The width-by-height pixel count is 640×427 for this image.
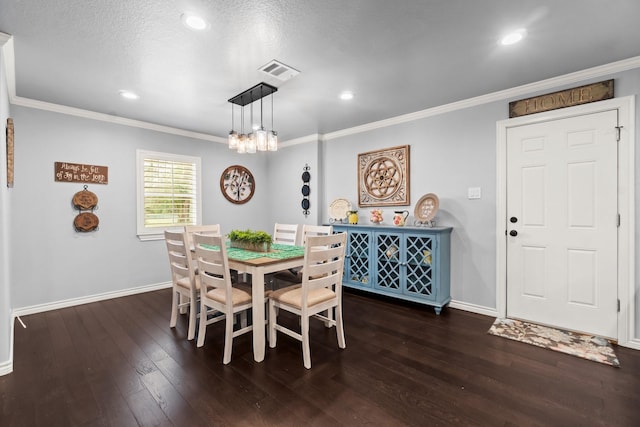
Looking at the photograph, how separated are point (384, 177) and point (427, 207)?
29.9 inches

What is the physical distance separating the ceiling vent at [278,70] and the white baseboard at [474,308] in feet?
9.88

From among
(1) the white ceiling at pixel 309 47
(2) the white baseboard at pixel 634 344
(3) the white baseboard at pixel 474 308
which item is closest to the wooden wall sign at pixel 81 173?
(1) the white ceiling at pixel 309 47

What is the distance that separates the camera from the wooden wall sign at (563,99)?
8.23 feet

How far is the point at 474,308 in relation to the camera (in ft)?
10.6

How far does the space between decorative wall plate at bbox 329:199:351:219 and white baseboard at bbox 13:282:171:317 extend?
2646mm

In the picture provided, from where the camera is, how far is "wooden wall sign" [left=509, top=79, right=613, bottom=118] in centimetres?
251

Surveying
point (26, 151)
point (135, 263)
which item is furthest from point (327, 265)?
point (26, 151)

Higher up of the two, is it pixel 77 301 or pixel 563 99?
pixel 563 99

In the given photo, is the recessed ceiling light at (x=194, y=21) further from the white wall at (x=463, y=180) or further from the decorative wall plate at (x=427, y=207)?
the decorative wall plate at (x=427, y=207)

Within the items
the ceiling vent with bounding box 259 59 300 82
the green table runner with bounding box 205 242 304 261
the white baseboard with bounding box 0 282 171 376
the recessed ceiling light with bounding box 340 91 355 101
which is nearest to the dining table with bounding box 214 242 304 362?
the green table runner with bounding box 205 242 304 261

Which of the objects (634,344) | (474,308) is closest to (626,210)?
(634,344)

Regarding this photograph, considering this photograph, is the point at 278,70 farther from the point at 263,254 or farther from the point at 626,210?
the point at 626,210

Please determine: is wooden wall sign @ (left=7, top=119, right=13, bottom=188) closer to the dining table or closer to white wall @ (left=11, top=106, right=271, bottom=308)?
white wall @ (left=11, top=106, right=271, bottom=308)

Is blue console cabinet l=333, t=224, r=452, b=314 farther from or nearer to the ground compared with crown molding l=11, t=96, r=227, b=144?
nearer to the ground
